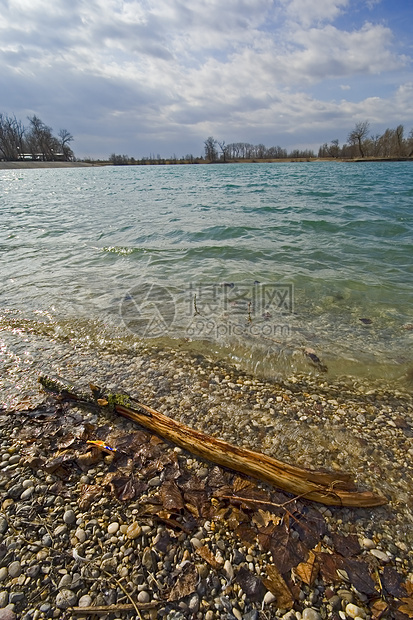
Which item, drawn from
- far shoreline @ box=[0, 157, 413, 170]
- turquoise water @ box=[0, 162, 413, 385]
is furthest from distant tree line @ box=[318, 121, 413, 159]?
turquoise water @ box=[0, 162, 413, 385]

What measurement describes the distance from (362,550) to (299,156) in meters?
156

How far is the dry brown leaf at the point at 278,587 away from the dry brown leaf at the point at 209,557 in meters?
0.31

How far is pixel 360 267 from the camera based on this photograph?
29.8 feet

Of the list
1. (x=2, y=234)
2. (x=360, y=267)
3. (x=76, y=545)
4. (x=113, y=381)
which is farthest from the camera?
(x=2, y=234)

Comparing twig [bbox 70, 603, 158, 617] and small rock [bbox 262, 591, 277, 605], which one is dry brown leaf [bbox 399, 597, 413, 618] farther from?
twig [bbox 70, 603, 158, 617]

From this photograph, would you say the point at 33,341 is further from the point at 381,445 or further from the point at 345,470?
the point at 381,445

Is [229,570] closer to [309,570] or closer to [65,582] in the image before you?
[309,570]

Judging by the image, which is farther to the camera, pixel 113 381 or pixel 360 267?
pixel 360 267

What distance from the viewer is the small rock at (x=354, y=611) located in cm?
179

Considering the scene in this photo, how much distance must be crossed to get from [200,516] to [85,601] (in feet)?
2.93

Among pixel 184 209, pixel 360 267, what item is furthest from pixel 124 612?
pixel 184 209

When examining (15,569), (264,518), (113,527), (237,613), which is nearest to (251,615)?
(237,613)

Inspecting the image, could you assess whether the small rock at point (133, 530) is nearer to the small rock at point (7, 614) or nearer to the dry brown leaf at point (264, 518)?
the small rock at point (7, 614)

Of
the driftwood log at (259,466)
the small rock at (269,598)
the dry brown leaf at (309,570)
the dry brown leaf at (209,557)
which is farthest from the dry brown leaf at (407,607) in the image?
the dry brown leaf at (209,557)
